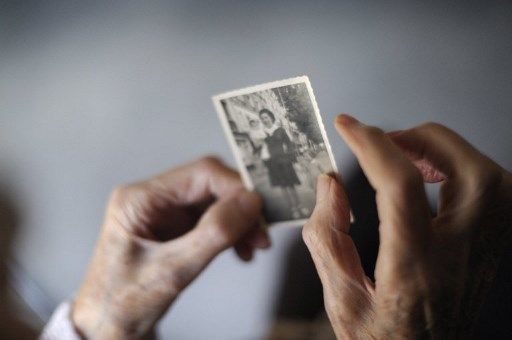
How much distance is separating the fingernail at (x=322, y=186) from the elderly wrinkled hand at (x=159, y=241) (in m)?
0.18

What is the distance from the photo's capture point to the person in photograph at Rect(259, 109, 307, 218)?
2.53 ft

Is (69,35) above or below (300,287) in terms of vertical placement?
above

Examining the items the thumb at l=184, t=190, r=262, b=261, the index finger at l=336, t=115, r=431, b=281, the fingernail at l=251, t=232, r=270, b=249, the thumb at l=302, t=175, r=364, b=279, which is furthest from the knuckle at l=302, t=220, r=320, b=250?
the fingernail at l=251, t=232, r=270, b=249

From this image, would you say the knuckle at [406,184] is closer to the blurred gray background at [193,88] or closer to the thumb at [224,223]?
the blurred gray background at [193,88]

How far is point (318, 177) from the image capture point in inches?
31.1

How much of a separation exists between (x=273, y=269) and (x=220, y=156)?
315 mm

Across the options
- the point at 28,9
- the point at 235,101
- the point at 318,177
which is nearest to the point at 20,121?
the point at 28,9

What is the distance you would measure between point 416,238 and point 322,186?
229 mm

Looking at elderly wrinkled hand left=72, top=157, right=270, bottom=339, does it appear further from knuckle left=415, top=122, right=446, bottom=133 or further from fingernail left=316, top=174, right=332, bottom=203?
knuckle left=415, top=122, right=446, bottom=133

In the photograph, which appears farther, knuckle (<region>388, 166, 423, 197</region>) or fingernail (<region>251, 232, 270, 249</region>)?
fingernail (<region>251, 232, 270, 249</region>)

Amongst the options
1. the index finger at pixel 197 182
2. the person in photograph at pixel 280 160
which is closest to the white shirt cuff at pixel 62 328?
the index finger at pixel 197 182

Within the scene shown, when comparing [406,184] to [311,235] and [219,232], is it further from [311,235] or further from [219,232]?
[219,232]

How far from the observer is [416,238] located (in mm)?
562

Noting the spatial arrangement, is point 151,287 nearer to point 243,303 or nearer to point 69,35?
point 243,303
